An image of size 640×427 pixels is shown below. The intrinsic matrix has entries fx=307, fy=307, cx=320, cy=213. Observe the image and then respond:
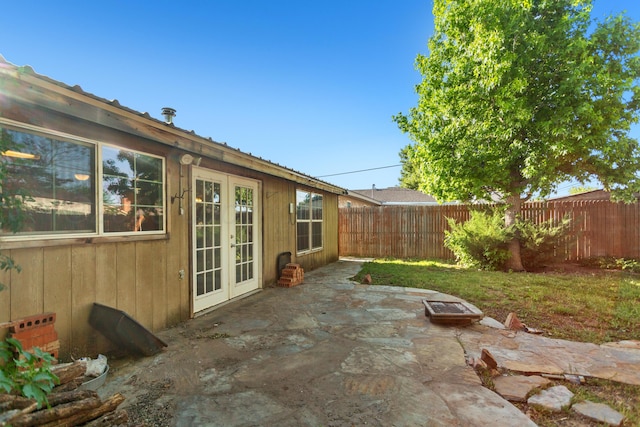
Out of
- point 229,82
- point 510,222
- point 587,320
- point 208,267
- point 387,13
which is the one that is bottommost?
point 587,320

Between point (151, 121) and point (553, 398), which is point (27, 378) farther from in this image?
point (553, 398)

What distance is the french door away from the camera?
4.29 meters

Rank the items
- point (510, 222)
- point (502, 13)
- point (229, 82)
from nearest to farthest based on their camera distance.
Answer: point (502, 13) → point (510, 222) → point (229, 82)

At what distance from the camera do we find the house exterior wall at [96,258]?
7.56 feet

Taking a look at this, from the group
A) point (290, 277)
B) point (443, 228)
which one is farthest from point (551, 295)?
point (443, 228)

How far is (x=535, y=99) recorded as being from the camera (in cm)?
684

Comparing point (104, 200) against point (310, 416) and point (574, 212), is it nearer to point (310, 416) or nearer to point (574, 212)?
point (310, 416)

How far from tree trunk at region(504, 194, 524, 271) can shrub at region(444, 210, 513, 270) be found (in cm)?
14

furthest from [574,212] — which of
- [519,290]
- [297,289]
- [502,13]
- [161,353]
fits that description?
[161,353]

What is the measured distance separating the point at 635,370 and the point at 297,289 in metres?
4.47

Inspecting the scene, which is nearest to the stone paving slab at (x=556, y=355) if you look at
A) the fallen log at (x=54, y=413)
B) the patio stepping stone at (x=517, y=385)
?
the patio stepping stone at (x=517, y=385)

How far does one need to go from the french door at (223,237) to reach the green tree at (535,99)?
4899 mm

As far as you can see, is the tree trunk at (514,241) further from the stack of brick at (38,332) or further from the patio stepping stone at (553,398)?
the stack of brick at (38,332)

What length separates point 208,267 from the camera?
4.48 metres
